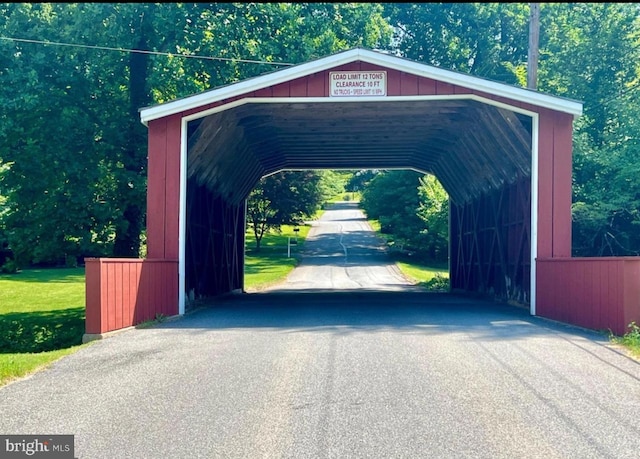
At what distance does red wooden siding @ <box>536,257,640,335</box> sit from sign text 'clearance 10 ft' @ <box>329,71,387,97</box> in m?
3.95

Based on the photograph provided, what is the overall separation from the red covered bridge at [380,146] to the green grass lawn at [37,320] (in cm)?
157

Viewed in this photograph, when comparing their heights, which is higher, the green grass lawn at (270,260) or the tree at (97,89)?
the tree at (97,89)

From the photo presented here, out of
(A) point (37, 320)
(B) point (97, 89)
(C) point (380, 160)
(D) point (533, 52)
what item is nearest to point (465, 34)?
(C) point (380, 160)

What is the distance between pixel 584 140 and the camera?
18.9 m

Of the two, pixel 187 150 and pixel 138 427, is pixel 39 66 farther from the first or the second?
pixel 138 427

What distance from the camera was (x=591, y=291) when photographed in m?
10.0

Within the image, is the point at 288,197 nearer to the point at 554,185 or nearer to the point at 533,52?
the point at 533,52

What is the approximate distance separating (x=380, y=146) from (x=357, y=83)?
5.84m

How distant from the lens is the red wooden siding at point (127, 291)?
928 cm

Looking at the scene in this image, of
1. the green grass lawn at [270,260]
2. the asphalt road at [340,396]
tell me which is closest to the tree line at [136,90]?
the asphalt road at [340,396]

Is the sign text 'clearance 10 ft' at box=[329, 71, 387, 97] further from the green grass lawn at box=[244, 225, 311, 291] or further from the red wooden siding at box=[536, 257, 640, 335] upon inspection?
the green grass lawn at box=[244, 225, 311, 291]

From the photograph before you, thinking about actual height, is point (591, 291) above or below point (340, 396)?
above

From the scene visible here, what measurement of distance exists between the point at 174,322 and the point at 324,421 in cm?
640

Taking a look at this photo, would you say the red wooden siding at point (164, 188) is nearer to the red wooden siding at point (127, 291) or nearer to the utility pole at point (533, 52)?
the red wooden siding at point (127, 291)
